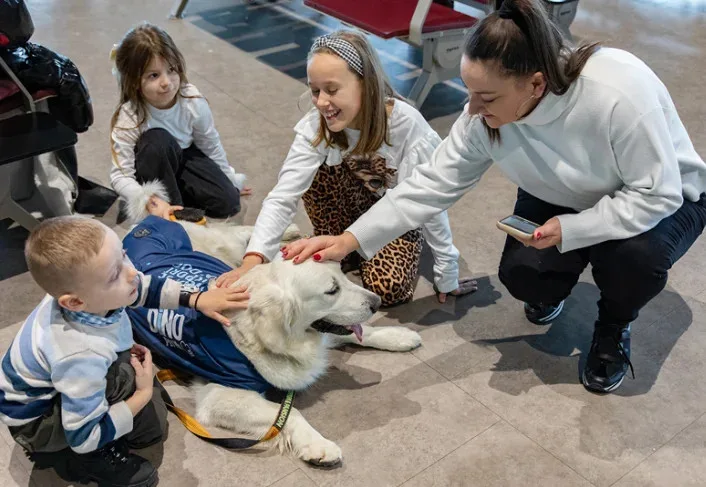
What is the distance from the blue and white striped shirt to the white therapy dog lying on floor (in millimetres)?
295

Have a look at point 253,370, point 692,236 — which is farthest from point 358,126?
point 692,236

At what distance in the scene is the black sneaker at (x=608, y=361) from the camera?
6.91ft

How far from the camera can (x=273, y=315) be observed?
6.05ft

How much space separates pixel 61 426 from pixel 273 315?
56 cm

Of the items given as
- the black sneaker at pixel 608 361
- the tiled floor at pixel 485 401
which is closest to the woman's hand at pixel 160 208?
the tiled floor at pixel 485 401

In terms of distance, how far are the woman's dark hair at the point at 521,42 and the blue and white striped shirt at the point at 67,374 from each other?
1072 millimetres

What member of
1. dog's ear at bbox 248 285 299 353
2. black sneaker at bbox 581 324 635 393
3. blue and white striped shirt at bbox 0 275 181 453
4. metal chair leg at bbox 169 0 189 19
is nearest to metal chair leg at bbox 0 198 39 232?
blue and white striped shirt at bbox 0 275 181 453

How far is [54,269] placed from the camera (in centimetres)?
155

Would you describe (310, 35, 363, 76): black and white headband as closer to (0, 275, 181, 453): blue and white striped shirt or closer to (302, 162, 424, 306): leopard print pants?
(302, 162, 424, 306): leopard print pants

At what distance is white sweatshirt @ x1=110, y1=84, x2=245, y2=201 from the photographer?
2738mm

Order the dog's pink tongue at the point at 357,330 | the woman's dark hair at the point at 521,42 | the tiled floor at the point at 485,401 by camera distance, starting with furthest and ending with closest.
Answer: the dog's pink tongue at the point at 357,330, the tiled floor at the point at 485,401, the woman's dark hair at the point at 521,42

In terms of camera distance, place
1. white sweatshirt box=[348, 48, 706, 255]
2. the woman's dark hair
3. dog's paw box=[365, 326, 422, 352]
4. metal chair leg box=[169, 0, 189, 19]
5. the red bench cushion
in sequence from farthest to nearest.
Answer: metal chair leg box=[169, 0, 189, 19]
the red bench cushion
dog's paw box=[365, 326, 422, 352]
white sweatshirt box=[348, 48, 706, 255]
the woman's dark hair

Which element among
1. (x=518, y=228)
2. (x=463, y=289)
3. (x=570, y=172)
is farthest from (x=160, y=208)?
(x=570, y=172)

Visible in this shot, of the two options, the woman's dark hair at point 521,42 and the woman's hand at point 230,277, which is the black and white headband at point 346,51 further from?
the woman's hand at point 230,277
